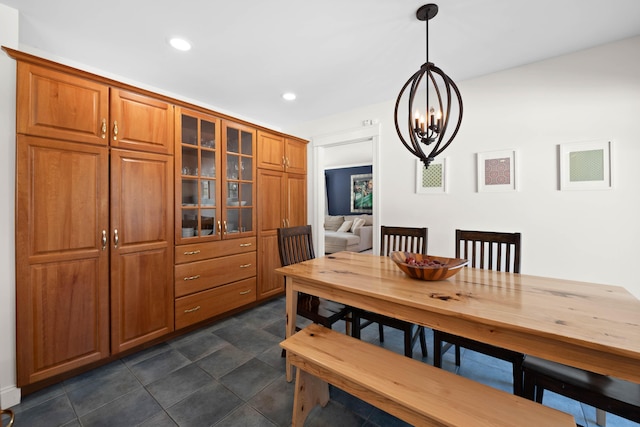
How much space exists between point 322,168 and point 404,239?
1.91 m

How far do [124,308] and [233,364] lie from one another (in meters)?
0.99

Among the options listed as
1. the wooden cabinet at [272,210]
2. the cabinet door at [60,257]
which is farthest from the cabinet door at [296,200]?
the cabinet door at [60,257]

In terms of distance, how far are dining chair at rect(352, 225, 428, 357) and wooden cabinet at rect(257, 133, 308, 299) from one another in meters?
1.41

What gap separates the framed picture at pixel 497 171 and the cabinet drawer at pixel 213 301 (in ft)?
9.03

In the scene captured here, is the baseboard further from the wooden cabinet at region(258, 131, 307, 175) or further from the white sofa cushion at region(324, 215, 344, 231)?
the white sofa cushion at region(324, 215, 344, 231)

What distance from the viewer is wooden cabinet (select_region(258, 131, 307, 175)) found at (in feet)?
10.6

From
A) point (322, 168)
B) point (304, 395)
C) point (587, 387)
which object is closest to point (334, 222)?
point (322, 168)

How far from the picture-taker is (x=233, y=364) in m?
2.05

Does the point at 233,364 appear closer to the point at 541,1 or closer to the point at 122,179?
the point at 122,179

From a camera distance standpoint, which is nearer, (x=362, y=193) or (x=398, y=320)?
(x=398, y=320)

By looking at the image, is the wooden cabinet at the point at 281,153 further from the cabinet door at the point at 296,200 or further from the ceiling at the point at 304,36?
the ceiling at the point at 304,36

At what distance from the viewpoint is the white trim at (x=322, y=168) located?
3.29 meters

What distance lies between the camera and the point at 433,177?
2.90 m

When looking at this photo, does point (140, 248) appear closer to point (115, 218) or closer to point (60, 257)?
point (115, 218)
